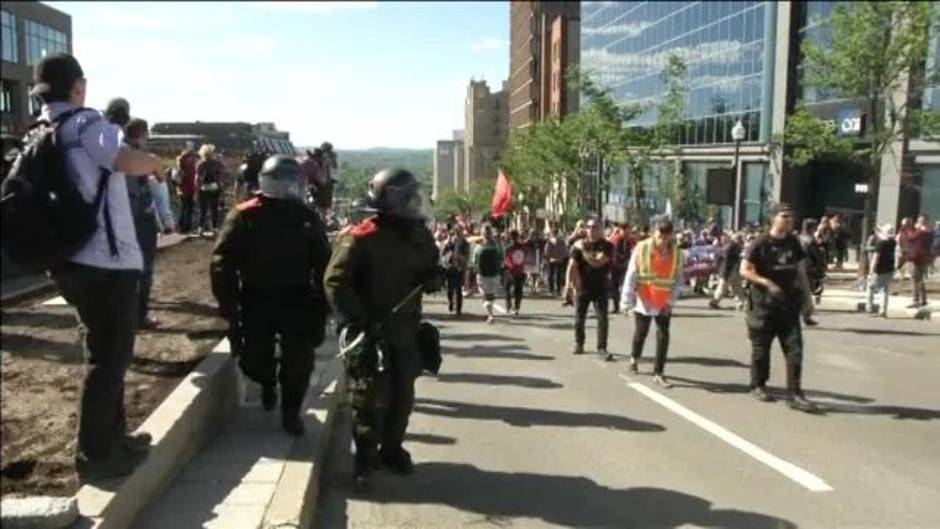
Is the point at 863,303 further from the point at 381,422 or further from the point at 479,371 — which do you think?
the point at 381,422

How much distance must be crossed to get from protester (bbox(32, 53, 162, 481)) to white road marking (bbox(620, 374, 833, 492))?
413 centimetres

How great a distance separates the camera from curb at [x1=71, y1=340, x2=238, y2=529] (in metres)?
3.89

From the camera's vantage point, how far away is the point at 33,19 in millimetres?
63562

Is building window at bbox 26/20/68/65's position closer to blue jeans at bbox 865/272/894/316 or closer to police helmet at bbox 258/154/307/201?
blue jeans at bbox 865/272/894/316

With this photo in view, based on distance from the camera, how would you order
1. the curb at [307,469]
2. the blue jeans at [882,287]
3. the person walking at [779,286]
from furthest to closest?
the blue jeans at [882,287], the person walking at [779,286], the curb at [307,469]

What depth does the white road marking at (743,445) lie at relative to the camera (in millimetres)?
6184

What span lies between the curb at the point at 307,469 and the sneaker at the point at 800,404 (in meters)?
4.07

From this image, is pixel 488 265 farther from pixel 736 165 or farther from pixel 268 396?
pixel 736 165

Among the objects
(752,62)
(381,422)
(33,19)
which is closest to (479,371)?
(381,422)

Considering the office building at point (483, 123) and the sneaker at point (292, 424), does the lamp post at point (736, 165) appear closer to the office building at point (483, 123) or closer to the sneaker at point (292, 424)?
the sneaker at point (292, 424)

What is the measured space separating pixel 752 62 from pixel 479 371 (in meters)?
35.6

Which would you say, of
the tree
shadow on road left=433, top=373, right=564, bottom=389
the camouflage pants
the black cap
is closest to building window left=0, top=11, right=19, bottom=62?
the tree

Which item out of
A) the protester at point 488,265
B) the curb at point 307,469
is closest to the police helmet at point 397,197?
the curb at point 307,469

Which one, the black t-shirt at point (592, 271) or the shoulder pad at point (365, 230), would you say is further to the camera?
the black t-shirt at point (592, 271)
